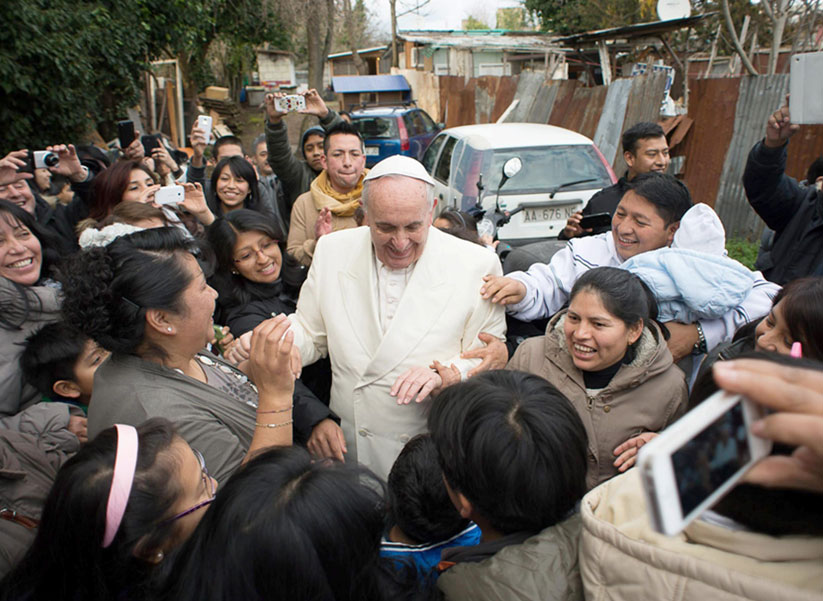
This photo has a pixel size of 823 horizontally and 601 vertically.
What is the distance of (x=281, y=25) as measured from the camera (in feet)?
79.9

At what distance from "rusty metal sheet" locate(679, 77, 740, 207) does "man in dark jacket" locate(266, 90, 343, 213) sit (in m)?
6.11

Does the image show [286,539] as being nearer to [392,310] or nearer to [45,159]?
[392,310]

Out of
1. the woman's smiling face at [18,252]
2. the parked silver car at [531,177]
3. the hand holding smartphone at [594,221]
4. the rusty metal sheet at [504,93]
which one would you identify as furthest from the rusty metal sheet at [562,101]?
the woman's smiling face at [18,252]

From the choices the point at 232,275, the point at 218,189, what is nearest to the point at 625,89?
the point at 218,189

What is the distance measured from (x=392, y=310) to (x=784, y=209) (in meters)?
2.51

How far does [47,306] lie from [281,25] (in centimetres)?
2492

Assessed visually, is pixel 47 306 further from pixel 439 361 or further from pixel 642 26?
pixel 642 26

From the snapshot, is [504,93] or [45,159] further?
[504,93]

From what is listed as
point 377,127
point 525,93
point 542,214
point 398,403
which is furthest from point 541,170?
point 525,93

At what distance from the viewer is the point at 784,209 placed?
3.35m

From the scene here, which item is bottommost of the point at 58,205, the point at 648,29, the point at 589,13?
the point at 58,205

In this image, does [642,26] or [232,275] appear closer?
[232,275]

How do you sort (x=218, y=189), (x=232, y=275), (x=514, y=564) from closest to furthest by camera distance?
(x=514, y=564)
(x=232, y=275)
(x=218, y=189)

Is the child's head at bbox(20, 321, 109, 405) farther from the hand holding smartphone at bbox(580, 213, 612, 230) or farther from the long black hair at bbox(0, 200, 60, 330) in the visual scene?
the hand holding smartphone at bbox(580, 213, 612, 230)
